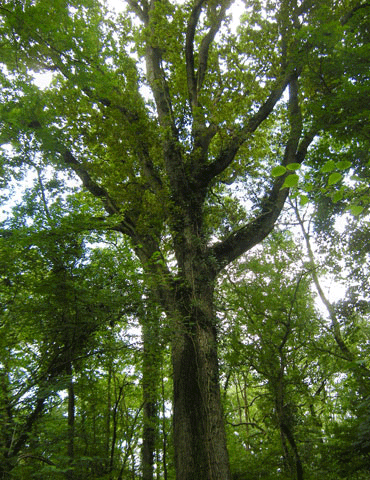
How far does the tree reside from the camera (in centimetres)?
447

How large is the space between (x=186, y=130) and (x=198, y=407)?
19.2 ft

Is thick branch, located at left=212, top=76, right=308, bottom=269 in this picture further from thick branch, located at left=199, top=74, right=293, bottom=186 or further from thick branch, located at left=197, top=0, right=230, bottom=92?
thick branch, located at left=197, top=0, right=230, bottom=92

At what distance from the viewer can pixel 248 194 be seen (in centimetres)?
Result: 766

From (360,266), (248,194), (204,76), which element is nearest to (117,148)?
(204,76)

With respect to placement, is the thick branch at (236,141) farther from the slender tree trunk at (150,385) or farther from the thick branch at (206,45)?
the slender tree trunk at (150,385)

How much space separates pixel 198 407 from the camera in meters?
4.49

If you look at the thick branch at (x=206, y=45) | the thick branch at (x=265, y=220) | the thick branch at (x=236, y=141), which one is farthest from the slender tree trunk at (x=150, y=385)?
the thick branch at (x=206, y=45)

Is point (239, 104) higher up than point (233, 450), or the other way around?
point (239, 104)

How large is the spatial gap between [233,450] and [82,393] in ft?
15.4

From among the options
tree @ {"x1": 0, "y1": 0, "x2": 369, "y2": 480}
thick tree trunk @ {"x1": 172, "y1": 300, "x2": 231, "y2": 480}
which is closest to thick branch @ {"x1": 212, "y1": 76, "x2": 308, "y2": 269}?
tree @ {"x1": 0, "y1": 0, "x2": 369, "y2": 480}

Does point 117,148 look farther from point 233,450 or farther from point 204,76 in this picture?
point 233,450

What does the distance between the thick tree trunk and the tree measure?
2 cm

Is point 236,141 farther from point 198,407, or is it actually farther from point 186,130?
point 198,407

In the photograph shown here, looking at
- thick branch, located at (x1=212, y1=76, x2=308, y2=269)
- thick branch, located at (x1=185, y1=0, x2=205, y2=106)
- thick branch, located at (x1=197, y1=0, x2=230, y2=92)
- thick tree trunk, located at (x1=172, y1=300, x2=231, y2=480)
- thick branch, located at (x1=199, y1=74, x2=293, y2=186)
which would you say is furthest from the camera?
thick branch, located at (x1=197, y1=0, x2=230, y2=92)
